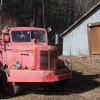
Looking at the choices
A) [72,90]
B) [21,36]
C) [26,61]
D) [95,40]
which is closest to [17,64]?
[26,61]

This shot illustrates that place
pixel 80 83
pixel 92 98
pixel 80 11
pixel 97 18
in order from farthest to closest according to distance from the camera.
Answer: pixel 80 11 < pixel 97 18 < pixel 80 83 < pixel 92 98

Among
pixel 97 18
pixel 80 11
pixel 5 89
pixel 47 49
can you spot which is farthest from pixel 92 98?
pixel 80 11

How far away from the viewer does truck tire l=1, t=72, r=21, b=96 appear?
10.2 m

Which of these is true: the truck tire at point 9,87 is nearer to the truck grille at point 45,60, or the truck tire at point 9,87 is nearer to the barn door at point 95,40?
the truck grille at point 45,60

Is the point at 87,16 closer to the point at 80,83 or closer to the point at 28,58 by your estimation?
the point at 80,83

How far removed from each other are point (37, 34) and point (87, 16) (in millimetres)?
11585

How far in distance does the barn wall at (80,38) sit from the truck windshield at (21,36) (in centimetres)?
1103

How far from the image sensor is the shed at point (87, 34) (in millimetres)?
21406

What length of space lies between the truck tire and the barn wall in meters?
12.3

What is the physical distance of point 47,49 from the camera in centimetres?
1016

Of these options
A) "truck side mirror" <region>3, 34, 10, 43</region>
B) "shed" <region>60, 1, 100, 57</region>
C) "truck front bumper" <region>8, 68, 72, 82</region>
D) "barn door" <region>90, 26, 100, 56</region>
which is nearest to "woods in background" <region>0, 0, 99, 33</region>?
"shed" <region>60, 1, 100, 57</region>

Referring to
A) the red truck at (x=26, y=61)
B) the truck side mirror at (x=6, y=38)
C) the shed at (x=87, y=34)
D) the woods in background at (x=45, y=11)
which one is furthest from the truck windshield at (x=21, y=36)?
the woods in background at (x=45, y=11)

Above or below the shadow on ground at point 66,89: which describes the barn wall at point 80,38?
above

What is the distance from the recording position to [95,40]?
848 inches
